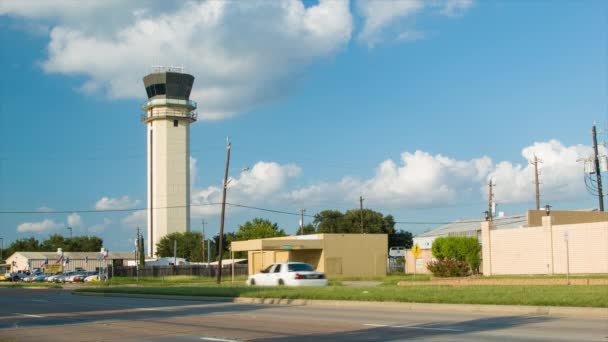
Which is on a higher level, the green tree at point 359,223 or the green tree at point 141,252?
the green tree at point 359,223

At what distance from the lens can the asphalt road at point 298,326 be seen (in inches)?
562

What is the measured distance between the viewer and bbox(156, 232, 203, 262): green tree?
10431cm

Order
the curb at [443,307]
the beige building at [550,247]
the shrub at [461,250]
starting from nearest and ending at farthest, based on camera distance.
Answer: the curb at [443,307] → the beige building at [550,247] → the shrub at [461,250]

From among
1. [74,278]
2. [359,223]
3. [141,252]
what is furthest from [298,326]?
[359,223]

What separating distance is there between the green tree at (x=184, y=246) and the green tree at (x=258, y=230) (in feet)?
26.1

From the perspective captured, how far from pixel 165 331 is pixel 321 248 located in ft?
128

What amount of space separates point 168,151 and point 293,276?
71962 millimetres

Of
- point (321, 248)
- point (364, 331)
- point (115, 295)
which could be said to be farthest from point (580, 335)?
point (321, 248)

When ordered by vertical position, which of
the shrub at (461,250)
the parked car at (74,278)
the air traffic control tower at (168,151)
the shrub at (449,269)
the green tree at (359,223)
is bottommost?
the parked car at (74,278)

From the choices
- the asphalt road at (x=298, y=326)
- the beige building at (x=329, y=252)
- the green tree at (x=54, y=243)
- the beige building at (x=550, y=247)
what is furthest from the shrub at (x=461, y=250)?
the green tree at (x=54, y=243)

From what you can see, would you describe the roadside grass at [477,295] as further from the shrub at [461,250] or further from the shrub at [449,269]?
the shrub at [461,250]

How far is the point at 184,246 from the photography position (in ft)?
354

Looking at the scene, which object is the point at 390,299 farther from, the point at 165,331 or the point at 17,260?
the point at 17,260

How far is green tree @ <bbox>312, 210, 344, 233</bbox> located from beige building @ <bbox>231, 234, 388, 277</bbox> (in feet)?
160
